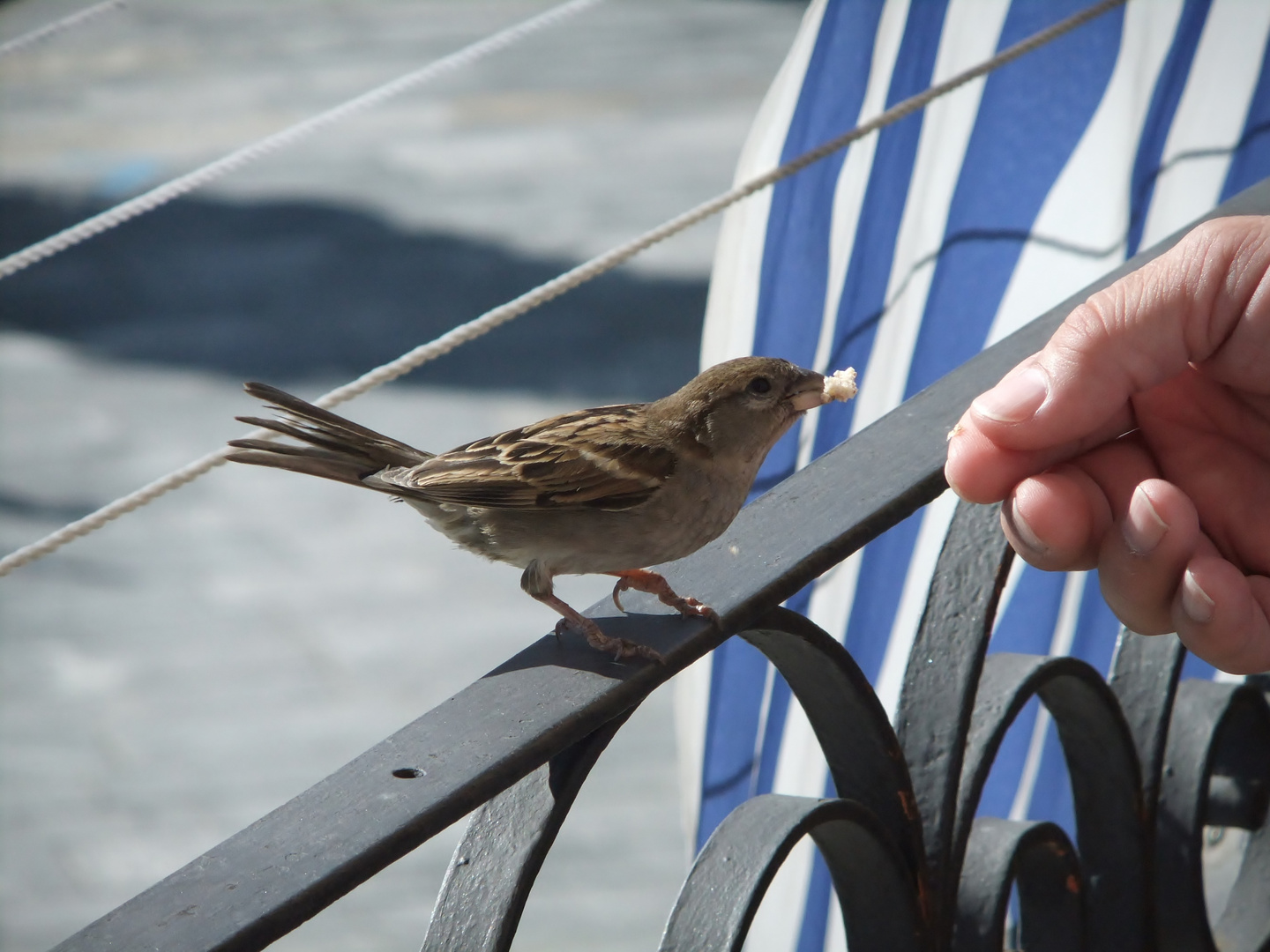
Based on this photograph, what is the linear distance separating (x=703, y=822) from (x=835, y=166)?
119cm

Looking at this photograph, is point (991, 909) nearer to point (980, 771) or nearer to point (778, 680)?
point (980, 771)

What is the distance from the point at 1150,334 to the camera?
1310 mm

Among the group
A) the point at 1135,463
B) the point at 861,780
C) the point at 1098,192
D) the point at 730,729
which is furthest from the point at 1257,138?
the point at 861,780

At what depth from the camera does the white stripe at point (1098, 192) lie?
92.3 inches

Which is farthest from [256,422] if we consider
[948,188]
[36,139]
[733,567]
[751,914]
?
[36,139]

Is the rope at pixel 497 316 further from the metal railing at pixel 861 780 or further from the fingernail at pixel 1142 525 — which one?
the fingernail at pixel 1142 525

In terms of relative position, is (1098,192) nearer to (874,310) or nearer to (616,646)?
(874,310)

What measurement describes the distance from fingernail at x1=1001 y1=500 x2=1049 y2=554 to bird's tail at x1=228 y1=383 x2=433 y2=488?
87 cm

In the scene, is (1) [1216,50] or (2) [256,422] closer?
(2) [256,422]

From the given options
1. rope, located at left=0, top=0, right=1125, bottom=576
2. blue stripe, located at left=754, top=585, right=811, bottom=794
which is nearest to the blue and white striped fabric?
blue stripe, located at left=754, top=585, right=811, bottom=794

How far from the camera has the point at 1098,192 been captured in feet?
7.83

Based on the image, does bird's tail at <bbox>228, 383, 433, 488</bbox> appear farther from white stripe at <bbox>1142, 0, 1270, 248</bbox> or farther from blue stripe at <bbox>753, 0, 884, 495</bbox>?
white stripe at <bbox>1142, 0, 1270, 248</bbox>

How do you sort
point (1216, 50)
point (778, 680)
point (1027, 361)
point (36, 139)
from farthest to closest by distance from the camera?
point (36, 139), point (778, 680), point (1216, 50), point (1027, 361)

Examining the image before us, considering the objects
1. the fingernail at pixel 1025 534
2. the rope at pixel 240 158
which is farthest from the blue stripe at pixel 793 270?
the fingernail at pixel 1025 534
